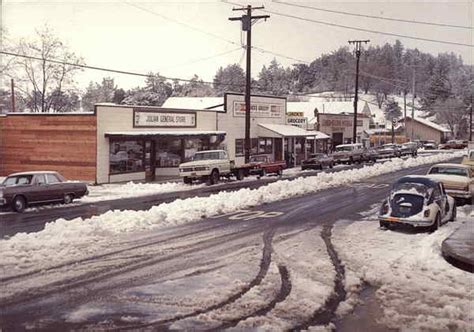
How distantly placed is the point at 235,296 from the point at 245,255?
11.6 feet

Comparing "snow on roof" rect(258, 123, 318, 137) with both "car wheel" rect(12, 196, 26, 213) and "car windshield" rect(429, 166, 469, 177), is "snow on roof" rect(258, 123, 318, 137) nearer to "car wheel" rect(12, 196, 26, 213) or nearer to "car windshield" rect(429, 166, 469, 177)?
"car windshield" rect(429, 166, 469, 177)

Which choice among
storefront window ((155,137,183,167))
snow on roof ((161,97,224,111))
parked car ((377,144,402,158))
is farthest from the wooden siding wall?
parked car ((377,144,402,158))

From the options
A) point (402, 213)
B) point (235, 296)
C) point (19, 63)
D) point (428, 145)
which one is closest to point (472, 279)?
point (235, 296)

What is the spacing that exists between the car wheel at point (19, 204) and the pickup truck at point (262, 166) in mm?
18399

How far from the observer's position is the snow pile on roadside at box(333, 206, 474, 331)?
8.28 m

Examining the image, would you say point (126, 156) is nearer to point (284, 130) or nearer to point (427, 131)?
point (284, 130)

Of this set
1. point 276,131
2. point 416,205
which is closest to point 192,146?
point 276,131

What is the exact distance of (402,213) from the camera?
1628 centimetres

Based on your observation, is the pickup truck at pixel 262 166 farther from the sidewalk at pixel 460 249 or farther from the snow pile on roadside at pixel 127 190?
the sidewalk at pixel 460 249

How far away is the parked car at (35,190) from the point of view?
2083 centimetres

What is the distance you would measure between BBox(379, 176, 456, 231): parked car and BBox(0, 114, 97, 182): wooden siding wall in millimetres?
20227

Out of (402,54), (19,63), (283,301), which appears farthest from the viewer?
(402,54)

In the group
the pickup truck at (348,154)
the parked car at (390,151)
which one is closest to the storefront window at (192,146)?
the pickup truck at (348,154)

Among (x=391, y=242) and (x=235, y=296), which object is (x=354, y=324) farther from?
(x=391, y=242)
